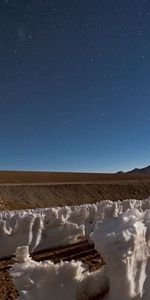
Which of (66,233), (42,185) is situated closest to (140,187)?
(42,185)

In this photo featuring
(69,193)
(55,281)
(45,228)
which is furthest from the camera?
(69,193)

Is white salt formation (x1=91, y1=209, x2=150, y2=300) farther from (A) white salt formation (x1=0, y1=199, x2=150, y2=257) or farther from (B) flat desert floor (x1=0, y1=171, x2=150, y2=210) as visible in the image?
(B) flat desert floor (x1=0, y1=171, x2=150, y2=210)

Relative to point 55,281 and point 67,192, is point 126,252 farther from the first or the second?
point 67,192

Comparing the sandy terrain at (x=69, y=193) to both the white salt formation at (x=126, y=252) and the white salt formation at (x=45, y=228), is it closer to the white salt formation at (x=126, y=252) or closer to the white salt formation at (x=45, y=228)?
the white salt formation at (x=45, y=228)

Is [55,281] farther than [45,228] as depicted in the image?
No

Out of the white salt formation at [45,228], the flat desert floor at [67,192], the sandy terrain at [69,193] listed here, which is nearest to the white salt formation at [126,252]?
the white salt formation at [45,228]

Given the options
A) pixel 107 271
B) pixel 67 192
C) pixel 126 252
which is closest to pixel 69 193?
pixel 67 192

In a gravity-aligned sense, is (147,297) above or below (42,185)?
below

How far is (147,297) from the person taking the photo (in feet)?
15.3

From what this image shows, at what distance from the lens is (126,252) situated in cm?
418

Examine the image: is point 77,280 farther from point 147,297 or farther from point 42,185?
point 42,185

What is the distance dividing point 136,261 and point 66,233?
25.8 ft

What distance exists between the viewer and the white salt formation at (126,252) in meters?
4.16

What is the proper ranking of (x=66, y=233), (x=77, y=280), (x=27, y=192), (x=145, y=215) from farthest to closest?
(x=27, y=192) < (x=66, y=233) < (x=145, y=215) < (x=77, y=280)
